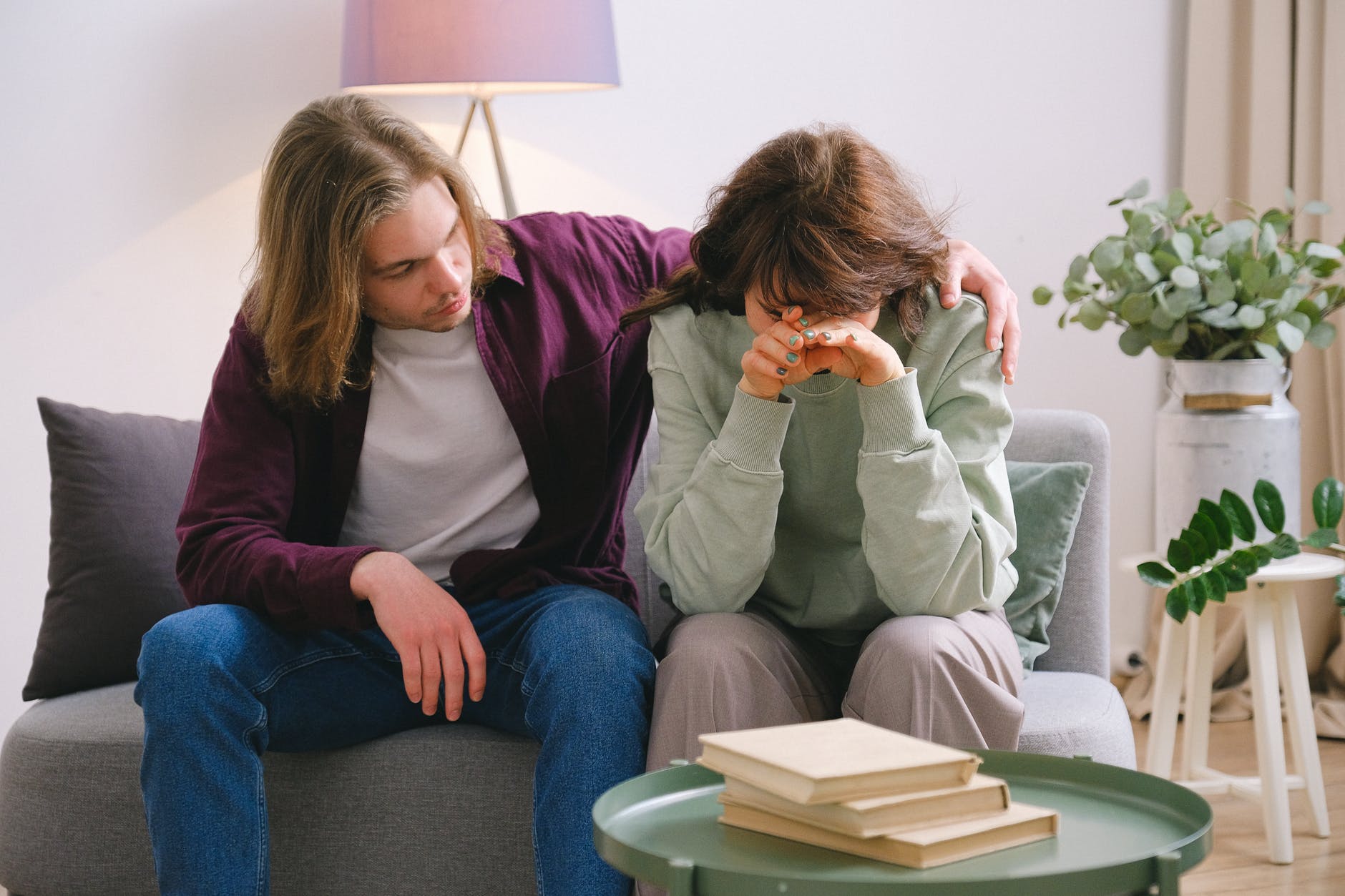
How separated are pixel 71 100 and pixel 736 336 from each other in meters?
1.47

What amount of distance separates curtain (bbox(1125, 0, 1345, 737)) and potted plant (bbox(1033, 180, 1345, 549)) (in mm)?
676

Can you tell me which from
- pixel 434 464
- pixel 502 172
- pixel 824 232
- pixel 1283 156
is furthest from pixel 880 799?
pixel 1283 156

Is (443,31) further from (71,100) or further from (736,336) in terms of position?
(736,336)

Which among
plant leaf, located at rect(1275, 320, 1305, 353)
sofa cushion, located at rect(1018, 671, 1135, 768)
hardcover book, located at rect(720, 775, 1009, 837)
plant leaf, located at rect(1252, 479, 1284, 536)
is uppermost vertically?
plant leaf, located at rect(1275, 320, 1305, 353)

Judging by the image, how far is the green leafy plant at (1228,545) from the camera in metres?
1.17

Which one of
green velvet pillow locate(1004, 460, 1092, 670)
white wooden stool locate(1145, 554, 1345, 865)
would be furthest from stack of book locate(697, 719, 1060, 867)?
white wooden stool locate(1145, 554, 1345, 865)

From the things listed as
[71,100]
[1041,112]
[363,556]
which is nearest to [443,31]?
[71,100]

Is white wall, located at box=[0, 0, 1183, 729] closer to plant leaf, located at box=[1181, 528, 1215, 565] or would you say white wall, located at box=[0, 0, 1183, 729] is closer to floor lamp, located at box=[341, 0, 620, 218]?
floor lamp, located at box=[341, 0, 620, 218]

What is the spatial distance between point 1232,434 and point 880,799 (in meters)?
1.48

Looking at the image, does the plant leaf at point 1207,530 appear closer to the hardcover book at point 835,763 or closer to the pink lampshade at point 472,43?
the hardcover book at point 835,763

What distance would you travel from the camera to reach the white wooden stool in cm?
202

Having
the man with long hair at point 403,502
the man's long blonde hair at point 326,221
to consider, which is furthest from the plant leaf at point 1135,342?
the man's long blonde hair at point 326,221

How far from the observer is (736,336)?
1491 millimetres

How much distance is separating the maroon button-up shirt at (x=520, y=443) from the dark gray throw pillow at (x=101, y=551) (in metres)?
0.30
